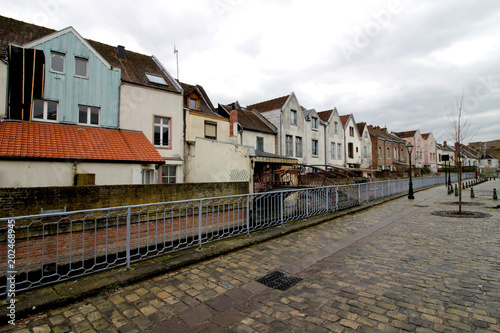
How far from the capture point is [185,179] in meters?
16.9

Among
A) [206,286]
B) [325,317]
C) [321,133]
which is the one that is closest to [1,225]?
[206,286]

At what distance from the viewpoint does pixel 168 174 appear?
16.3m

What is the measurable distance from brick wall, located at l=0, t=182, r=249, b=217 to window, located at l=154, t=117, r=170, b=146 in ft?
28.7

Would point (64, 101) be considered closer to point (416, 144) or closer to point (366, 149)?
point (366, 149)

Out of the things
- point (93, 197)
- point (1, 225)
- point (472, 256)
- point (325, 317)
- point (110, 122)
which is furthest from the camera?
point (110, 122)

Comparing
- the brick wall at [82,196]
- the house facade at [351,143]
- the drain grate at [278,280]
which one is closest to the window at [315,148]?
the house facade at [351,143]

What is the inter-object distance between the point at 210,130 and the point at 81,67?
870 centimetres

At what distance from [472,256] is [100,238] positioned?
895 cm

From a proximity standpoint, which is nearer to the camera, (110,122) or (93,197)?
(93,197)

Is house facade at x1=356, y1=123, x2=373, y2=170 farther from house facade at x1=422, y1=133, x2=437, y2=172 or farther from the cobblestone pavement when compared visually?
the cobblestone pavement

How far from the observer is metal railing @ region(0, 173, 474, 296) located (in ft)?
15.8

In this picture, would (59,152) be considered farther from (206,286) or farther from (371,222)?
(371,222)

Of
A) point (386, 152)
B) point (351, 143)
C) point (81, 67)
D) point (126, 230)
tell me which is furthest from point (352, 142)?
point (126, 230)

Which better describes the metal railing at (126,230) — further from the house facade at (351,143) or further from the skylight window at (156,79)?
the house facade at (351,143)
